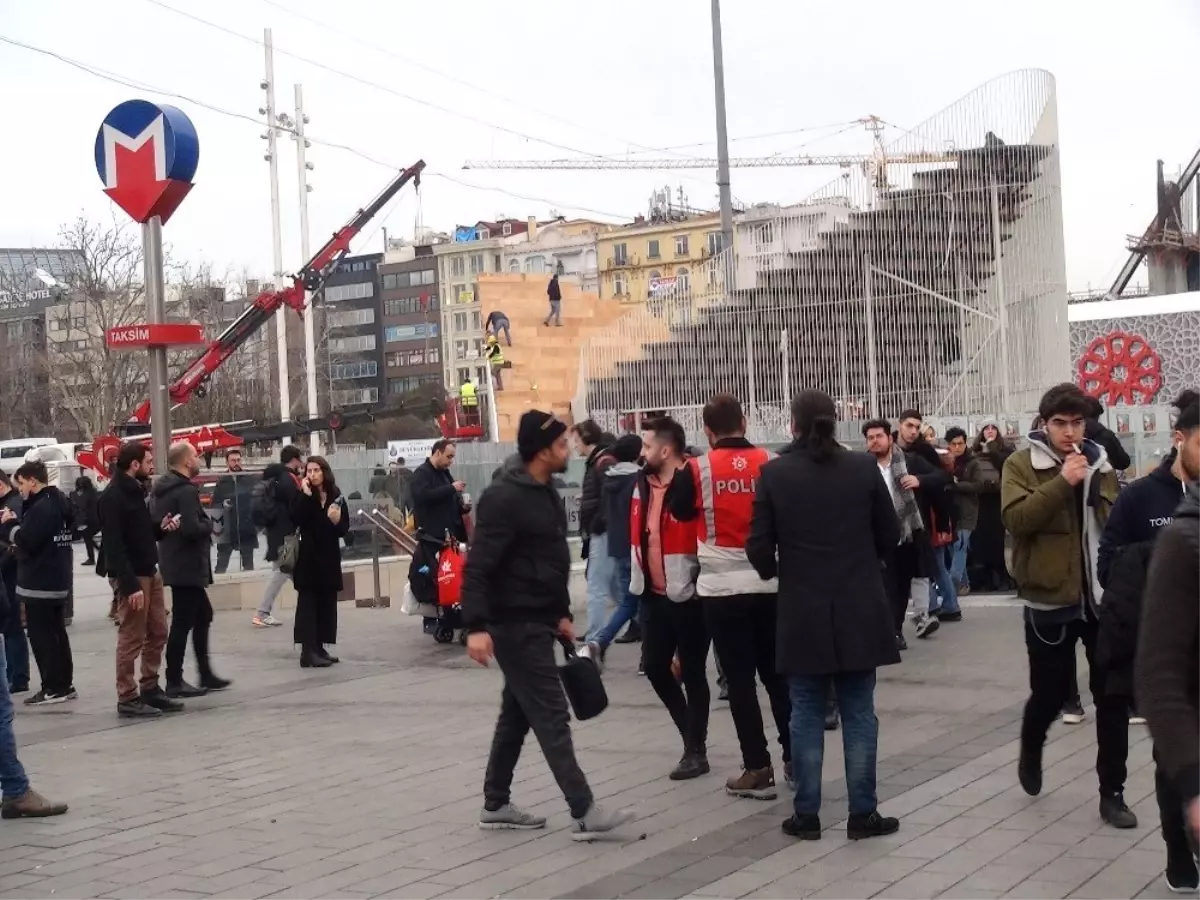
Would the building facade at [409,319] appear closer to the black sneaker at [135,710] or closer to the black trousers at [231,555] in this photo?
the black trousers at [231,555]

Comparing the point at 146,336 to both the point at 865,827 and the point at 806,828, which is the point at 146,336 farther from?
the point at 865,827

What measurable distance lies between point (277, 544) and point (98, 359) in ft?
173

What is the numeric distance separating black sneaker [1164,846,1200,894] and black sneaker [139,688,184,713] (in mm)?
7452

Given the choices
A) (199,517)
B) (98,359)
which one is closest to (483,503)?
(199,517)

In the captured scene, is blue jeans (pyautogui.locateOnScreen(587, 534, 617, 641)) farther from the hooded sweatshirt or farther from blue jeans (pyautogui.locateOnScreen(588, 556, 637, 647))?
the hooded sweatshirt

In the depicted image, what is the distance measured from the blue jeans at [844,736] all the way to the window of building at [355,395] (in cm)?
9552

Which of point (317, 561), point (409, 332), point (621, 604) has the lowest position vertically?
point (621, 604)

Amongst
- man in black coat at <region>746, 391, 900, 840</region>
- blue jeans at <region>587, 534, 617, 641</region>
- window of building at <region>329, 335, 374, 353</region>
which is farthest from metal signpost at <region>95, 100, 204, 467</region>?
window of building at <region>329, 335, 374, 353</region>

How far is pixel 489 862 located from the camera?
21.8 ft

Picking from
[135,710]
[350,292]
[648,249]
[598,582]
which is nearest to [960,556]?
[598,582]

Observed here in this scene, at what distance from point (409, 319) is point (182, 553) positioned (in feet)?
438

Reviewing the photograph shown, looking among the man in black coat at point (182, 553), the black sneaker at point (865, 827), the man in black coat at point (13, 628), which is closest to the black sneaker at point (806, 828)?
the black sneaker at point (865, 827)

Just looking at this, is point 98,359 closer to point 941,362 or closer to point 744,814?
point 941,362

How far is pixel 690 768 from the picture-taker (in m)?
8.08
